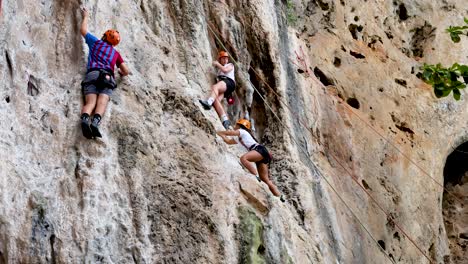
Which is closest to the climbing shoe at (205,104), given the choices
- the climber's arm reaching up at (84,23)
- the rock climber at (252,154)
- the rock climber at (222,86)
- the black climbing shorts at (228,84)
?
the rock climber at (222,86)

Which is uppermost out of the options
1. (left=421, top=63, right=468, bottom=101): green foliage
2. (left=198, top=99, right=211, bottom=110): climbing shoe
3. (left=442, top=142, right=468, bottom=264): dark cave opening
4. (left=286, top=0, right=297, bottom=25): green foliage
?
(left=421, top=63, right=468, bottom=101): green foliage

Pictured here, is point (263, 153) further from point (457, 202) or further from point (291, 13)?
point (457, 202)

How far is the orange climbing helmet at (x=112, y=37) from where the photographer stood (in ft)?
26.2

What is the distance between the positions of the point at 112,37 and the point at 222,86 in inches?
78.8

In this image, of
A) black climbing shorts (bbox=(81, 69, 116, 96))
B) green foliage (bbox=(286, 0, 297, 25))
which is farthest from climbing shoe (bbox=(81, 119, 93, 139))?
green foliage (bbox=(286, 0, 297, 25))

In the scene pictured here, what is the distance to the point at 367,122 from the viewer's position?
12570 millimetres

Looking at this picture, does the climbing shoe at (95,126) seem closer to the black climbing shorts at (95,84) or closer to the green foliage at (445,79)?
the black climbing shorts at (95,84)

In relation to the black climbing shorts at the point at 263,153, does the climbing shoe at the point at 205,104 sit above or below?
above

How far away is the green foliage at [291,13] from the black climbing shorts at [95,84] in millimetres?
5675

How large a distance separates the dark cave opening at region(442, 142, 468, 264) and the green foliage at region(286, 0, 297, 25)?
13.7 ft

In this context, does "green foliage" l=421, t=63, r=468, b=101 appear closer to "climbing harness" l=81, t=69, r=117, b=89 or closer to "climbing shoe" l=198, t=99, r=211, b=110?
"climbing shoe" l=198, t=99, r=211, b=110

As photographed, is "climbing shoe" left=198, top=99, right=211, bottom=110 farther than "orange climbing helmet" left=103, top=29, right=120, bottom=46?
Yes

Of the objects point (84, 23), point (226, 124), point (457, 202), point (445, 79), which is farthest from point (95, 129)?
point (457, 202)

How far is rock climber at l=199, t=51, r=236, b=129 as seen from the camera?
30.5ft
